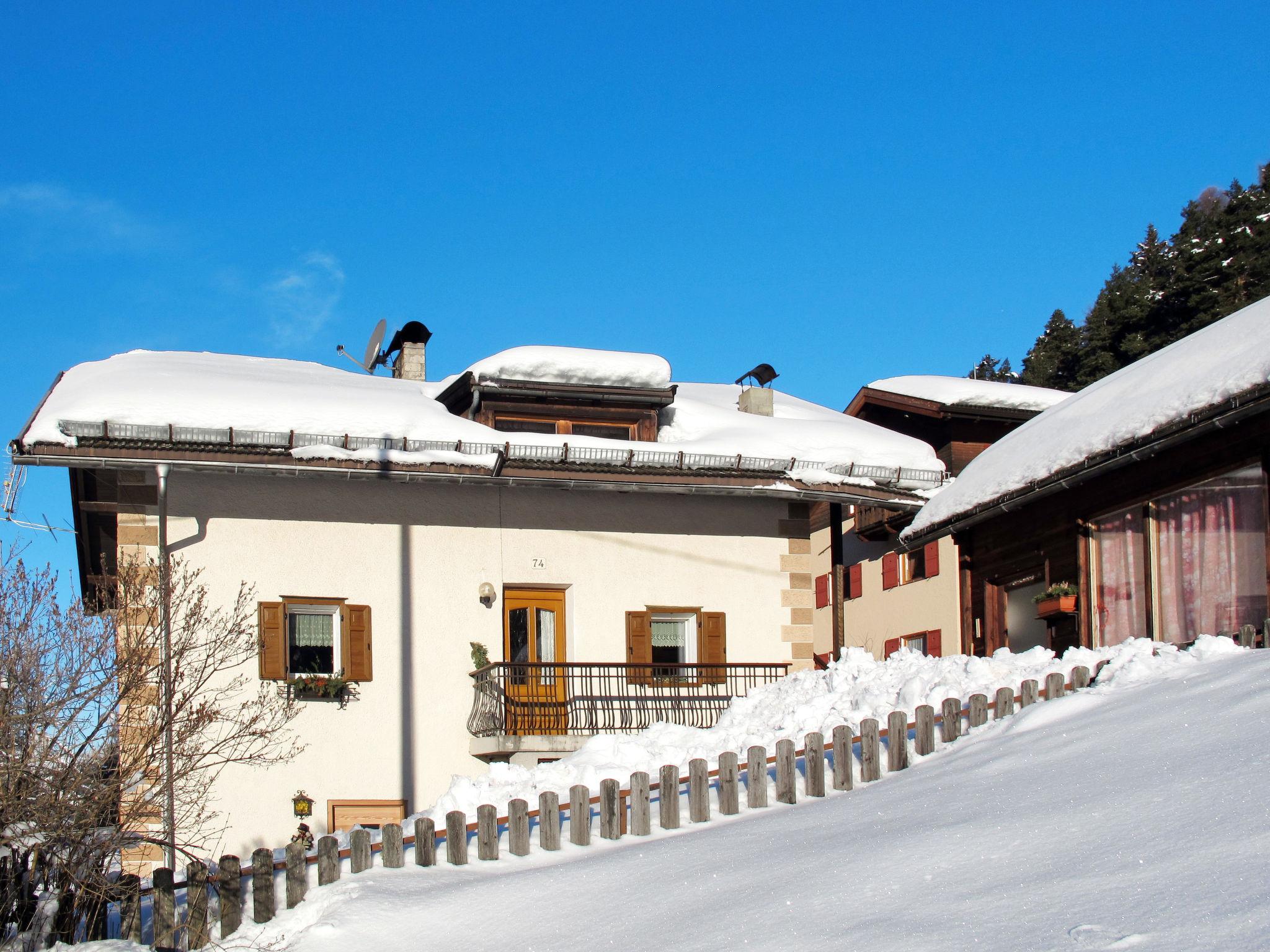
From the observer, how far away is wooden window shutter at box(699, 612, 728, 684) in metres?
17.8

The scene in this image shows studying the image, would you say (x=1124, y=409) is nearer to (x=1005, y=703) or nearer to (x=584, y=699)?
(x=1005, y=703)

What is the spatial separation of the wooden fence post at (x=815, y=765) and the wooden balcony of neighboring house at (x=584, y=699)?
244 inches

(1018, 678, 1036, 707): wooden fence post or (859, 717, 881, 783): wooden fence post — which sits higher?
(1018, 678, 1036, 707): wooden fence post

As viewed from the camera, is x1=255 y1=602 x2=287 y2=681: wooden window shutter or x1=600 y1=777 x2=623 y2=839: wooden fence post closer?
x1=600 y1=777 x2=623 y2=839: wooden fence post

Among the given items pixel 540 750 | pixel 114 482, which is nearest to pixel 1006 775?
pixel 540 750

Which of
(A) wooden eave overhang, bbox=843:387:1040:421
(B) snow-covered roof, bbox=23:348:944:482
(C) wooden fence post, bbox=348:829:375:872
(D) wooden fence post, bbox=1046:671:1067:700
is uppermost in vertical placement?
(A) wooden eave overhang, bbox=843:387:1040:421

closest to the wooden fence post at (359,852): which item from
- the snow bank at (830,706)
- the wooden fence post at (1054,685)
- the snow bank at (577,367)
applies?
the snow bank at (830,706)

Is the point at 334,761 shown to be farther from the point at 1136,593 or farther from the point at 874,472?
the point at 1136,593

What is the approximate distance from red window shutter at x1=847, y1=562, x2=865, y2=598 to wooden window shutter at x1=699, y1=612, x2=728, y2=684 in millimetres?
14385

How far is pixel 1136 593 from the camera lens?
13.2 metres

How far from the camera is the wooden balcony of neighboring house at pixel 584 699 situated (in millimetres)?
16266

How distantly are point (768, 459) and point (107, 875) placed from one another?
34.8 feet

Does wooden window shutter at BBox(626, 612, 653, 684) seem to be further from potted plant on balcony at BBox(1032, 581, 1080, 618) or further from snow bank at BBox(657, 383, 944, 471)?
potted plant on balcony at BBox(1032, 581, 1080, 618)

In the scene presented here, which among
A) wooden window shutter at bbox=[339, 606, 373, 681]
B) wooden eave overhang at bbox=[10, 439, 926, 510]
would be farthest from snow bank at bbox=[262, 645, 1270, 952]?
wooden eave overhang at bbox=[10, 439, 926, 510]
